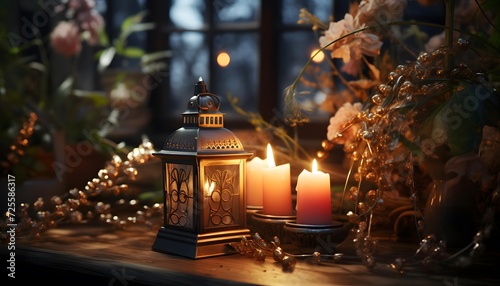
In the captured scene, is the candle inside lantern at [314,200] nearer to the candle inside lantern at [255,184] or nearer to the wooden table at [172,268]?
the wooden table at [172,268]

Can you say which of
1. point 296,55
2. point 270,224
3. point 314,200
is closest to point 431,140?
point 314,200

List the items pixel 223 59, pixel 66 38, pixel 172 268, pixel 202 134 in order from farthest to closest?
pixel 223 59
pixel 66 38
pixel 202 134
pixel 172 268

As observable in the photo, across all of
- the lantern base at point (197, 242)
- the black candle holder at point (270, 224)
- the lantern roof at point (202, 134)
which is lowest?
the lantern base at point (197, 242)

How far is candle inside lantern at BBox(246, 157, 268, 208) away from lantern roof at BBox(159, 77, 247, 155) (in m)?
0.15

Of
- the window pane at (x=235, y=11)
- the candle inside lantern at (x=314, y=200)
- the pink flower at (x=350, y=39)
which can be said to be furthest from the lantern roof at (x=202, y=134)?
the window pane at (x=235, y=11)

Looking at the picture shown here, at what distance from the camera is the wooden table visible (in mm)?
1027

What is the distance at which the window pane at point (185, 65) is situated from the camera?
7.34 feet

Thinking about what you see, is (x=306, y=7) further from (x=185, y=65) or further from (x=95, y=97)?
(x=95, y=97)

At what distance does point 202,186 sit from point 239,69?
41.2 inches

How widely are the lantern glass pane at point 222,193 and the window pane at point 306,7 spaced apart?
3.14ft

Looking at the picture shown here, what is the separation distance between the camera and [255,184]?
138 cm

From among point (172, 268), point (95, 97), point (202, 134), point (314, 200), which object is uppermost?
point (95, 97)

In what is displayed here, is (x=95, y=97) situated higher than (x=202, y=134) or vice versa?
(x=95, y=97)

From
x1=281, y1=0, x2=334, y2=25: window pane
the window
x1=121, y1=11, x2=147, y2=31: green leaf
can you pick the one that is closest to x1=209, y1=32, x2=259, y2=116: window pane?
the window
